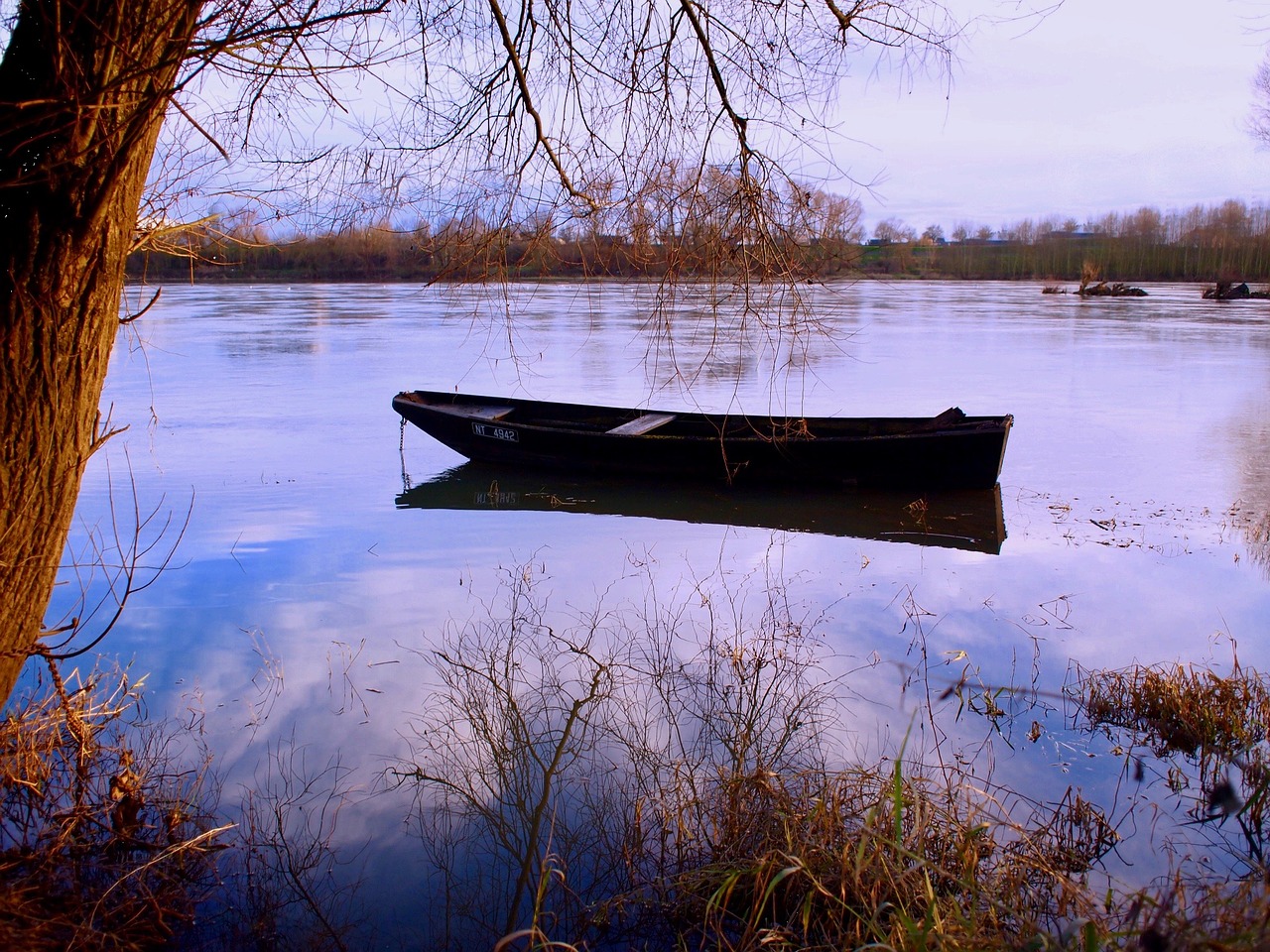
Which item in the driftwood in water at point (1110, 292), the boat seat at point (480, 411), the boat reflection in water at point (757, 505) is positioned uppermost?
the driftwood in water at point (1110, 292)

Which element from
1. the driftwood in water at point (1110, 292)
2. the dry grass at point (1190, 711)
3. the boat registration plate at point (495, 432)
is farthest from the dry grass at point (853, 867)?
the driftwood in water at point (1110, 292)

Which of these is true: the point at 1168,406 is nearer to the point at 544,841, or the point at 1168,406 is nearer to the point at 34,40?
the point at 544,841

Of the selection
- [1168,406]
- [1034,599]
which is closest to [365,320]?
[1168,406]

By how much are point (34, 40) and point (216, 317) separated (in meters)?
25.8

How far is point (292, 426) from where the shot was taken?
40.0 ft

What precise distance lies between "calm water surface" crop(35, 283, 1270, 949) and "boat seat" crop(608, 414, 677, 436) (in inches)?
24.6

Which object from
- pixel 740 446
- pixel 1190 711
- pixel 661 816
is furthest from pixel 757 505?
pixel 661 816

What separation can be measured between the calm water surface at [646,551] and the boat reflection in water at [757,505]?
88mm

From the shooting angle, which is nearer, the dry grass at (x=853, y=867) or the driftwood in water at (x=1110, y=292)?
the dry grass at (x=853, y=867)

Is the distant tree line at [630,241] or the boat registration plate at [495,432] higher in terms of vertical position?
the distant tree line at [630,241]

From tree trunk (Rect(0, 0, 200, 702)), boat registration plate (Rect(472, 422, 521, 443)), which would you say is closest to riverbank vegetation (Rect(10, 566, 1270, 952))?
tree trunk (Rect(0, 0, 200, 702))

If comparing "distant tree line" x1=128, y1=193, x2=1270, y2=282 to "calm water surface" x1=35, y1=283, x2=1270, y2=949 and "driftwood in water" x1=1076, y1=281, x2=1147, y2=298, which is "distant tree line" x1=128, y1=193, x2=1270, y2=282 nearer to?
"calm water surface" x1=35, y1=283, x2=1270, y2=949

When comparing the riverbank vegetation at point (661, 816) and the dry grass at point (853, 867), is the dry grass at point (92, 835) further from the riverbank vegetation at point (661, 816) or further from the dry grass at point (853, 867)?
the dry grass at point (853, 867)

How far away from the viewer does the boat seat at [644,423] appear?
9.79 meters
